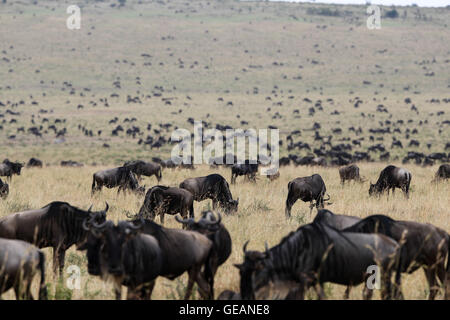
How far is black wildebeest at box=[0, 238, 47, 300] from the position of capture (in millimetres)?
5707

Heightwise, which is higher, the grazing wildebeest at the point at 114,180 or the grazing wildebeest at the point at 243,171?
the grazing wildebeest at the point at 114,180

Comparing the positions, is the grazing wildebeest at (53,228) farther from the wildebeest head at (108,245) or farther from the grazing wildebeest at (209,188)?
the grazing wildebeest at (209,188)

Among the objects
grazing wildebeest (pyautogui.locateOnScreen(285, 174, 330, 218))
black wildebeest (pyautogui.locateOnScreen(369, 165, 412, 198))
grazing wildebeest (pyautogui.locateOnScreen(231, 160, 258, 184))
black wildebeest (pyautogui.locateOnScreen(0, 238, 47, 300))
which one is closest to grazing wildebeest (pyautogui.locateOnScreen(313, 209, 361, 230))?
black wildebeest (pyautogui.locateOnScreen(0, 238, 47, 300))

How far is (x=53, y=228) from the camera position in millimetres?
8258

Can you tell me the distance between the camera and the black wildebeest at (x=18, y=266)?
5.71 metres

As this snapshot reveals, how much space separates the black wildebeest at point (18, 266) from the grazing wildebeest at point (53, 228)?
2.22 meters

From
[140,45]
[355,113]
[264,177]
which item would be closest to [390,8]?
[140,45]

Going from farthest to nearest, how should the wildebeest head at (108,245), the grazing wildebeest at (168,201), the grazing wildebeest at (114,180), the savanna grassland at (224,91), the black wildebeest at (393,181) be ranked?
the grazing wildebeest at (114,180) < the black wildebeest at (393,181) < the savanna grassland at (224,91) < the grazing wildebeest at (168,201) < the wildebeest head at (108,245)

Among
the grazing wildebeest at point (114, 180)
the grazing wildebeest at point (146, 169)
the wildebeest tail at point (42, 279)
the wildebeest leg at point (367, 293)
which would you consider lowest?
the grazing wildebeest at point (146, 169)

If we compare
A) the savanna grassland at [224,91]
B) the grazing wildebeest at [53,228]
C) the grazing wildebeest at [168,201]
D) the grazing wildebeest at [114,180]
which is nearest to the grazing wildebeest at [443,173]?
the savanna grassland at [224,91]

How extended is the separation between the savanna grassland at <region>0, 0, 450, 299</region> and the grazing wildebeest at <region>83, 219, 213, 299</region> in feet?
3.14

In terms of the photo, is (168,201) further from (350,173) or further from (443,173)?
(443,173)

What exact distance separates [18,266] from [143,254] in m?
1.25

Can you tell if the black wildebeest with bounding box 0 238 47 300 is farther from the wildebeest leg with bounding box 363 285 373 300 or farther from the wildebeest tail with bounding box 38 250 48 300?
the wildebeest leg with bounding box 363 285 373 300
